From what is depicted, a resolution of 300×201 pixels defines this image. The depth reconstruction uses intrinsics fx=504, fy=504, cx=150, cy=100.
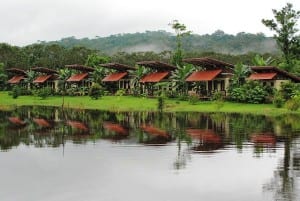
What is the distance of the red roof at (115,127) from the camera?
88.1 feet

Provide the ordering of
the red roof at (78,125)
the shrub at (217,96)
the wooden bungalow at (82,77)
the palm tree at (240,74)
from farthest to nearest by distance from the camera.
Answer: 1. the wooden bungalow at (82,77)
2. the palm tree at (240,74)
3. the shrub at (217,96)
4. the red roof at (78,125)

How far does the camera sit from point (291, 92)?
44.4 m

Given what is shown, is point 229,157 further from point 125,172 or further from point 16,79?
point 16,79

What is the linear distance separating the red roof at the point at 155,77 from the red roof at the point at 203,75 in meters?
4.17

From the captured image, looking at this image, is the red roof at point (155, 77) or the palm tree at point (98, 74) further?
the palm tree at point (98, 74)

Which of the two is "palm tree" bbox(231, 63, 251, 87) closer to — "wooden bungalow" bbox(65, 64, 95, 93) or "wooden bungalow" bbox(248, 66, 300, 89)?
"wooden bungalow" bbox(248, 66, 300, 89)

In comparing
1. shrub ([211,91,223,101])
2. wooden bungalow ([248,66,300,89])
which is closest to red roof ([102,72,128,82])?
shrub ([211,91,223,101])

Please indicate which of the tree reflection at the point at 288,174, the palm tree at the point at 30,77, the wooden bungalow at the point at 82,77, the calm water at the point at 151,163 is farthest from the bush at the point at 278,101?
the palm tree at the point at 30,77

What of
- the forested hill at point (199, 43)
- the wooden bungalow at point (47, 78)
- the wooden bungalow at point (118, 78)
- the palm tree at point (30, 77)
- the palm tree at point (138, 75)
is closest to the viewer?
the palm tree at point (138, 75)

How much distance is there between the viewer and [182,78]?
55531 millimetres

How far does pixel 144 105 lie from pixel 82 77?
22485mm

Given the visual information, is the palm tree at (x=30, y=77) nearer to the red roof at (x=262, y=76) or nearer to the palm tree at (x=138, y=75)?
the palm tree at (x=138, y=75)

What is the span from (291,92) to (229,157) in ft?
93.4

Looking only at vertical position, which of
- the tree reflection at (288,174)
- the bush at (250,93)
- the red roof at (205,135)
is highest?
the bush at (250,93)
